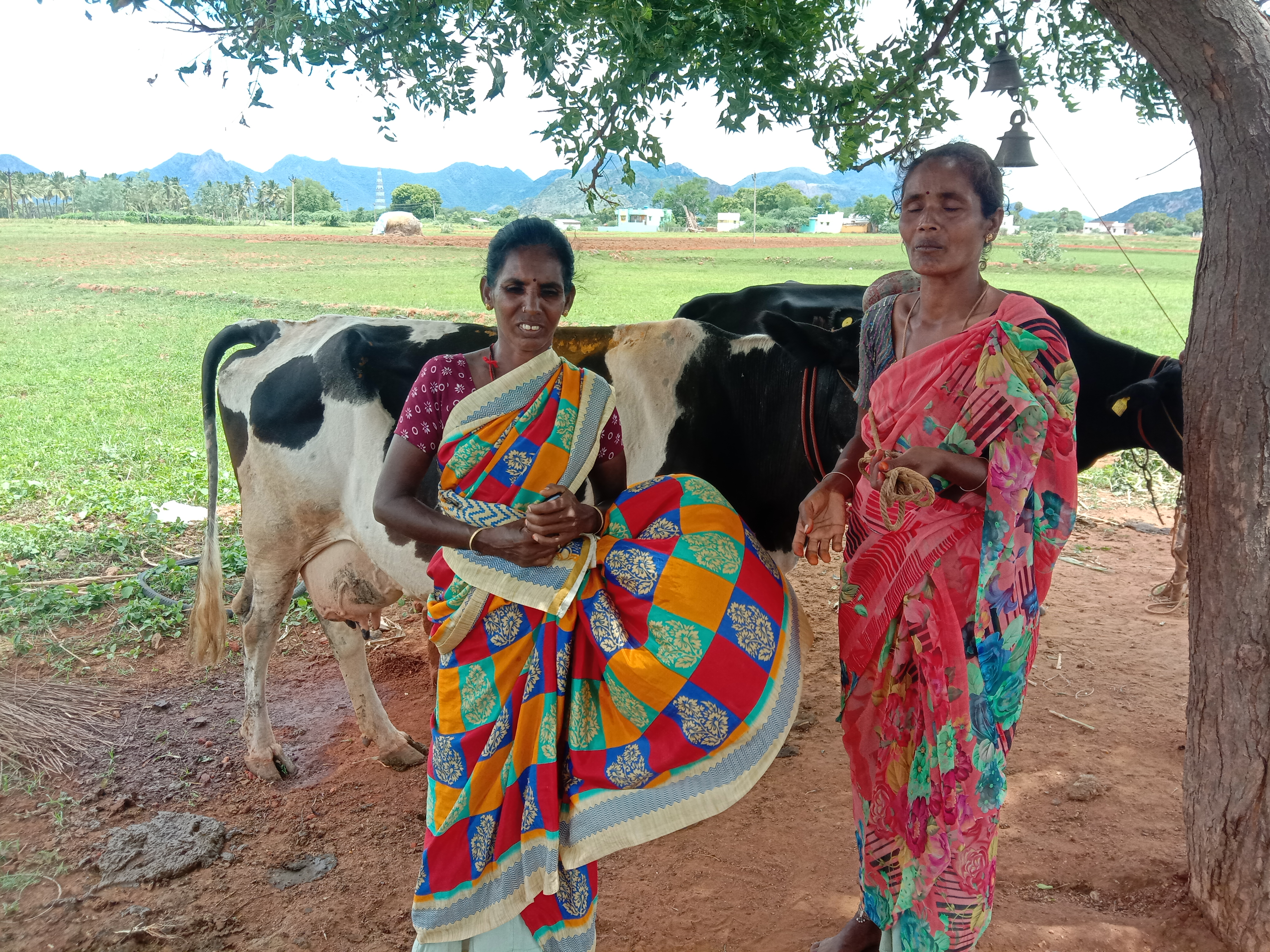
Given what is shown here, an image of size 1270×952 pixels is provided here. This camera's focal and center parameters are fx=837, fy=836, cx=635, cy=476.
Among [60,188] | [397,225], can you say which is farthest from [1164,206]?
[60,188]

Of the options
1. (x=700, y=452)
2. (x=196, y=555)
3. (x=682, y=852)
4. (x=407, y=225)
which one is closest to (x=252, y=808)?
(x=682, y=852)

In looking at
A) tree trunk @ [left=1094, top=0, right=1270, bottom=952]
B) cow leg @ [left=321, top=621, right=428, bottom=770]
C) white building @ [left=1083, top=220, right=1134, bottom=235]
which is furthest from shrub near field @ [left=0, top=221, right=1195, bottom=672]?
white building @ [left=1083, top=220, right=1134, bottom=235]

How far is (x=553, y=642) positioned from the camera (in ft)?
6.38

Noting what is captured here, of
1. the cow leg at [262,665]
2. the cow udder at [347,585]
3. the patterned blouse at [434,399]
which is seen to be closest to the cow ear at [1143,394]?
the patterned blouse at [434,399]

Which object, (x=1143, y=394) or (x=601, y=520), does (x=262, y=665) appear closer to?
(x=601, y=520)

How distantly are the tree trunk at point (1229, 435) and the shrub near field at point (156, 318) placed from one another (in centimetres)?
172

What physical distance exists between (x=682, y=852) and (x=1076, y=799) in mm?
1532

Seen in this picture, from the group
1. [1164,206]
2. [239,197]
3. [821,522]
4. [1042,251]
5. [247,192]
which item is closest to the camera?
[821,522]

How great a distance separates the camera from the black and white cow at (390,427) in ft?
10.5

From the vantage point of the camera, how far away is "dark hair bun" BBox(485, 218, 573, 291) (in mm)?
2049

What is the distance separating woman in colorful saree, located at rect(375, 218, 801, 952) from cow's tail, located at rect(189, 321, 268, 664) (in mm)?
2037

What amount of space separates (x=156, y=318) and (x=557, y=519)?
781 inches

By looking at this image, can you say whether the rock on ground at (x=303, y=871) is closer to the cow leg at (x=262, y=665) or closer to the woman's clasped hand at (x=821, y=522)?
the cow leg at (x=262, y=665)

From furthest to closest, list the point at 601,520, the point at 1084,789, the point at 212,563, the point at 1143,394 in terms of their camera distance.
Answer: the point at 212,563 < the point at 1084,789 < the point at 1143,394 < the point at 601,520
